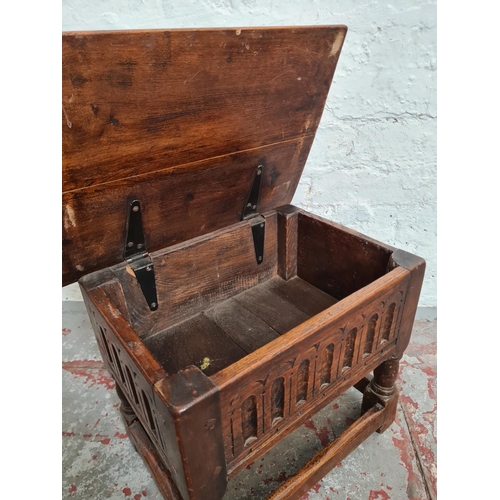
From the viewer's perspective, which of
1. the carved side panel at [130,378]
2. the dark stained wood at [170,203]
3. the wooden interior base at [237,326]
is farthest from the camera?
the wooden interior base at [237,326]

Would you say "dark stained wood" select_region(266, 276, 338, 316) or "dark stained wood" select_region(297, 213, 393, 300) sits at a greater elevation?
"dark stained wood" select_region(297, 213, 393, 300)

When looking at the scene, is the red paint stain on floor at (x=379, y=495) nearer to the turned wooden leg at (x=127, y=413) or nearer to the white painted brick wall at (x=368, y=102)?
the turned wooden leg at (x=127, y=413)

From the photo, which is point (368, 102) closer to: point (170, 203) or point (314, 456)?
point (170, 203)

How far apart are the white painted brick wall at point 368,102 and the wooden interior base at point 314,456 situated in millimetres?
838

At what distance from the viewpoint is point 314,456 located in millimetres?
1244

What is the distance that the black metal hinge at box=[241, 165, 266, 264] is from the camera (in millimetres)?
1335

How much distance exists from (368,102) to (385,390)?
1.13 m

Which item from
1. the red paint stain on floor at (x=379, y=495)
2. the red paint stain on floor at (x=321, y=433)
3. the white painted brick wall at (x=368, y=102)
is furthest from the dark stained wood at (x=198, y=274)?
the red paint stain on floor at (x=379, y=495)

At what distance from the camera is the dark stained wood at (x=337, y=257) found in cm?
130

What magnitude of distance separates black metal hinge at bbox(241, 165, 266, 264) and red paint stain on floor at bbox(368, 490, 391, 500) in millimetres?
893

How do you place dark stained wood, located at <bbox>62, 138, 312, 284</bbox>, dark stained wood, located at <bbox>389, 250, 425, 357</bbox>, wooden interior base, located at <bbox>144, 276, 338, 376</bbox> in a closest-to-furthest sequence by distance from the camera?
dark stained wood, located at <bbox>62, 138, 312, 284</bbox> < dark stained wood, located at <bbox>389, 250, 425, 357</bbox> < wooden interior base, located at <bbox>144, 276, 338, 376</bbox>

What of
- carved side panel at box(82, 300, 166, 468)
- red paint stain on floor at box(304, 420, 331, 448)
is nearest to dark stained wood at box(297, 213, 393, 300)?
red paint stain on floor at box(304, 420, 331, 448)

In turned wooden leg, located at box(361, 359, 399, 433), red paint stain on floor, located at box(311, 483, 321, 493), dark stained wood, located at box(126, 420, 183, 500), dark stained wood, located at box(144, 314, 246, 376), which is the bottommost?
red paint stain on floor, located at box(311, 483, 321, 493)

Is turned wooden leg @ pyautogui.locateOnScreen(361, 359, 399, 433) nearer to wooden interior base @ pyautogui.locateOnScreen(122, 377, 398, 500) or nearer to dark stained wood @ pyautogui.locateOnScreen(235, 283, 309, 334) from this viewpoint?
wooden interior base @ pyautogui.locateOnScreen(122, 377, 398, 500)
